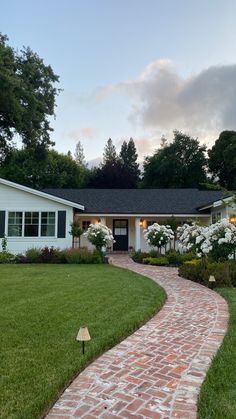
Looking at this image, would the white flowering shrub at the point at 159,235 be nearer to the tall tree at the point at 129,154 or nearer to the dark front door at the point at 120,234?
the dark front door at the point at 120,234

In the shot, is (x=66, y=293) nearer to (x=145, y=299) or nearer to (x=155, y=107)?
(x=145, y=299)

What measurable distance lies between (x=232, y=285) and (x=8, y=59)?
1648 centimetres

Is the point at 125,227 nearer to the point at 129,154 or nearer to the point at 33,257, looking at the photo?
the point at 33,257

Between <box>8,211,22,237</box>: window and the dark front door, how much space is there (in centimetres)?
633

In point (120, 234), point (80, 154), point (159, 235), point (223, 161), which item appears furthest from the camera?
point (80, 154)

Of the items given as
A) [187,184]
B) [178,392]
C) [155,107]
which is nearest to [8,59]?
[155,107]

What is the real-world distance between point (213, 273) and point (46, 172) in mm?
28884

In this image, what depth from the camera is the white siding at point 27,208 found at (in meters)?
16.9

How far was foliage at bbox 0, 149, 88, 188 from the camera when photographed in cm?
3347

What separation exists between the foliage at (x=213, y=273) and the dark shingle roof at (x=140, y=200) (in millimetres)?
8658

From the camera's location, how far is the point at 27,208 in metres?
17.0

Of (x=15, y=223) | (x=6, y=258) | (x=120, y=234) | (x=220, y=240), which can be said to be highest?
(x=15, y=223)

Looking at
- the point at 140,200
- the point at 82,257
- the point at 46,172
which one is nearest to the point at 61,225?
the point at 82,257

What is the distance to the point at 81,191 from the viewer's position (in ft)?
76.4
